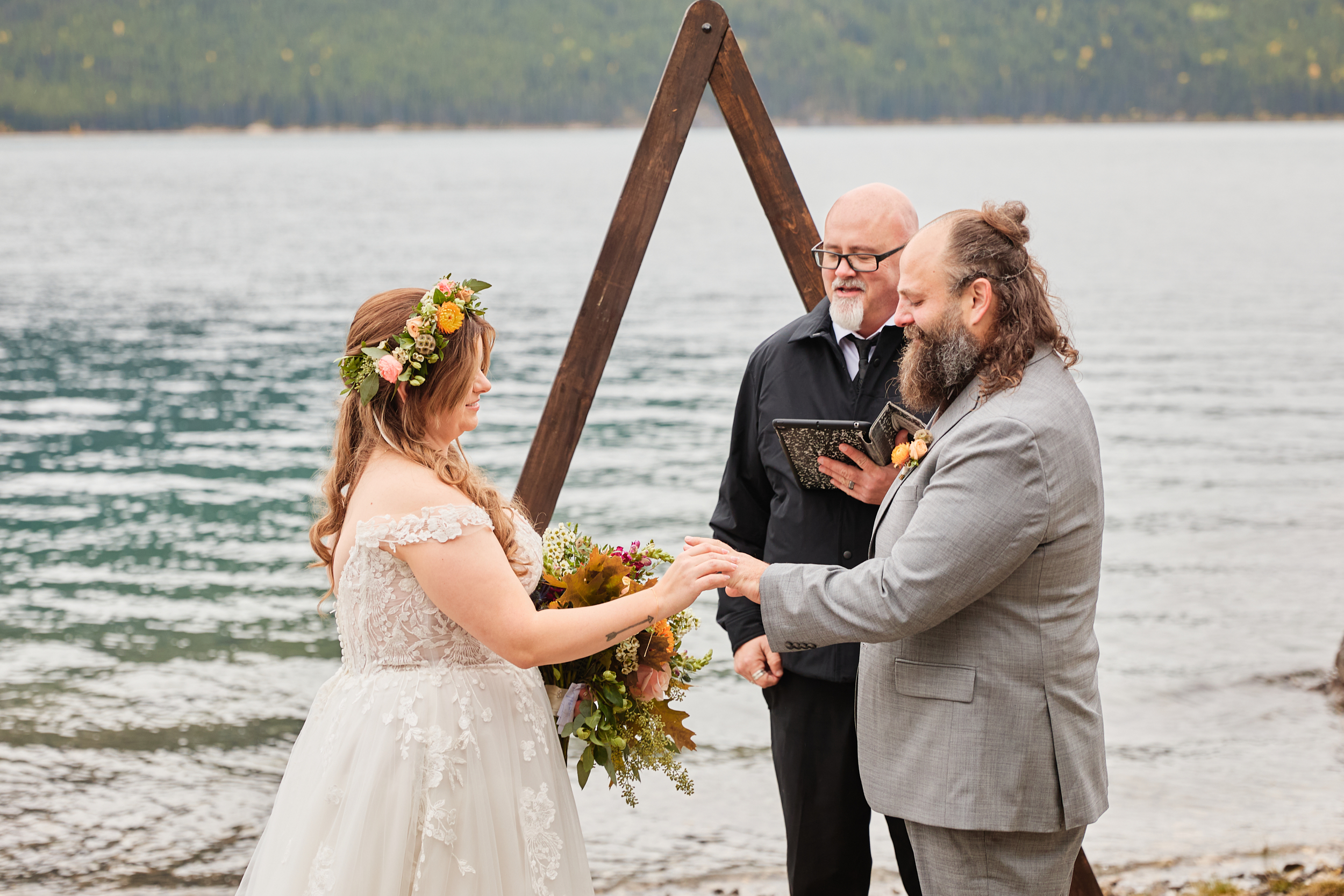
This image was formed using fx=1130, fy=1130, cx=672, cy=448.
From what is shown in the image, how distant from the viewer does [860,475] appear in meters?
3.08

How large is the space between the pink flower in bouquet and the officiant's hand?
0.70 m

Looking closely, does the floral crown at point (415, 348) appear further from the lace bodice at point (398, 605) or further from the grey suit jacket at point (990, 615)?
the grey suit jacket at point (990, 615)

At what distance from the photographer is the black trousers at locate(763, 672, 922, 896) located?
3322mm

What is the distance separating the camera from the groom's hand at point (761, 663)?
11.0 ft

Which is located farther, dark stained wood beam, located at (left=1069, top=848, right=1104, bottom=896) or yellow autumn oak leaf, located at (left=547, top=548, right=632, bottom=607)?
dark stained wood beam, located at (left=1069, top=848, right=1104, bottom=896)

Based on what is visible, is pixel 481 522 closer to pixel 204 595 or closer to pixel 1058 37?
pixel 204 595

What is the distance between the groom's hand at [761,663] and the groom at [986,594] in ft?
2.36

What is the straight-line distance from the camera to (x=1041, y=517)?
2.38 meters

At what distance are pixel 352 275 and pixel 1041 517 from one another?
6012cm

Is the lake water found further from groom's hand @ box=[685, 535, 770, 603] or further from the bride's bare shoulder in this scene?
the bride's bare shoulder

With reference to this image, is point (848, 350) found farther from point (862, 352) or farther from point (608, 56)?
point (608, 56)

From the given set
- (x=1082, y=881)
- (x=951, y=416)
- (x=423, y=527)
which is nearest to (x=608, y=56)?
(x=1082, y=881)

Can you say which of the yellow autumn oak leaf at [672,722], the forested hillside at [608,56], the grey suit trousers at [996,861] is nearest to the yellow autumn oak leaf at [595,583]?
the yellow autumn oak leaf at [672,722]

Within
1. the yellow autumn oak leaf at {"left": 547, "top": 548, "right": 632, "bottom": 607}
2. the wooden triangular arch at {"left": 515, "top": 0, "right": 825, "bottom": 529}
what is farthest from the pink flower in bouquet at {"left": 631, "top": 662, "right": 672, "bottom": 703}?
the wooden triangular arch at {"left": 515, "top": 0, "right": 825, "bottom": 529}
